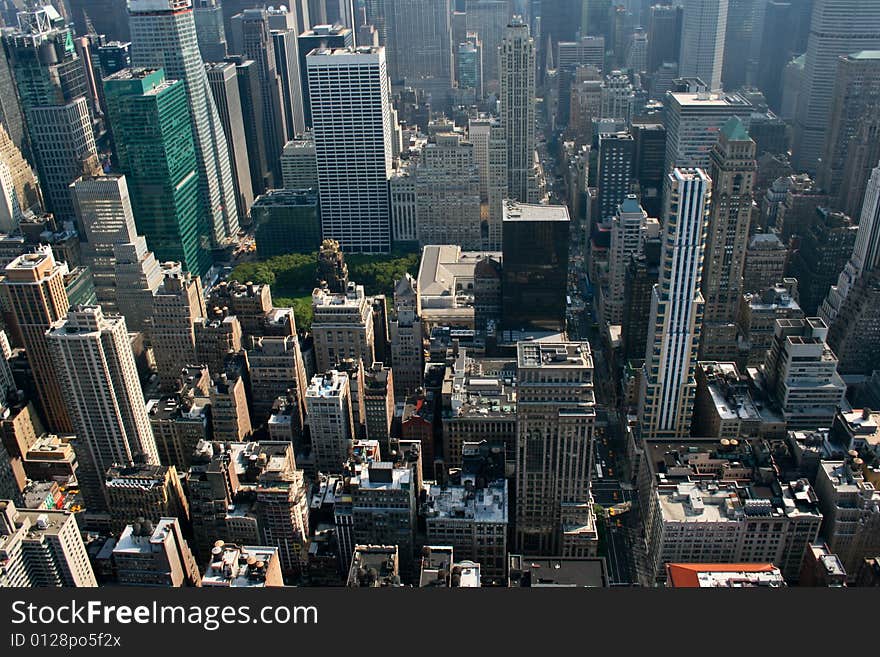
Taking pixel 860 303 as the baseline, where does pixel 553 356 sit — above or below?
above

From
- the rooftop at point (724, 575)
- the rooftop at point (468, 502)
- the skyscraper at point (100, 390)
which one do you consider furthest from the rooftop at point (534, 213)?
the rooftop at point (724, 575)

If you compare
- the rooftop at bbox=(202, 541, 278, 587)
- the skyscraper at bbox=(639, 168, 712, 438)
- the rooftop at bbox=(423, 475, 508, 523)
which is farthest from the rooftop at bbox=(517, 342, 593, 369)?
the rooftop at bbox=(202, 541, 278, 587)

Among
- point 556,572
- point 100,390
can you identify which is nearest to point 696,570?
point 556,572

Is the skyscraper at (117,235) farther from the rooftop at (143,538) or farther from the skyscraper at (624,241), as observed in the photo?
the skyscraper at (624,241)

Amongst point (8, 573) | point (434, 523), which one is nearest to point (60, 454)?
point (8, 573)

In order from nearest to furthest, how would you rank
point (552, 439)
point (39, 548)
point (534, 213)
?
point (39, 548)
point (552, 439)
point (534, 213)

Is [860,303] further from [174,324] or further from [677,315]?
[174,324]
